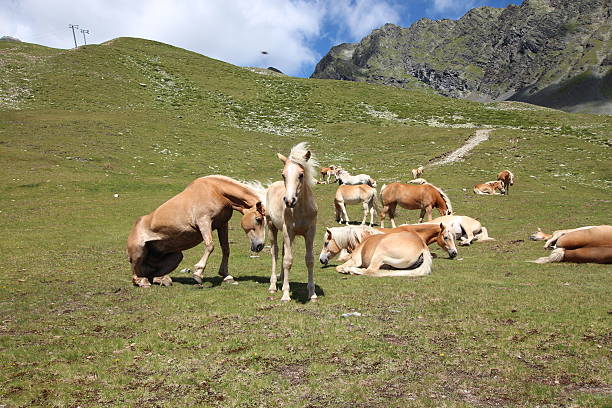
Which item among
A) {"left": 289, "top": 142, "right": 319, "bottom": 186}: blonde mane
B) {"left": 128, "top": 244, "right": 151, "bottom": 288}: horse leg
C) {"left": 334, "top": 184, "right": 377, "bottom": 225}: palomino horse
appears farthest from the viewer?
{"left": 334, "top": 184, "right": 377, "bottom": 225}: palomino horse

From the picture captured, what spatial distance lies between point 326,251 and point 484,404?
10.3m

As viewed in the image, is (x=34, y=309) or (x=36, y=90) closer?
(x=34, y=309)

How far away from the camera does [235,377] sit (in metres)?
5.68

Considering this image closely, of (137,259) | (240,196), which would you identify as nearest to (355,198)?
(240,196)

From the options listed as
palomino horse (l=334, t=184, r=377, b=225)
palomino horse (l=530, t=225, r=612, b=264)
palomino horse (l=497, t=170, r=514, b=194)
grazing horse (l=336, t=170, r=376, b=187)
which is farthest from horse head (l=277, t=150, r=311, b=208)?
palomino horse (l=497, t=170, r=514, b=194)

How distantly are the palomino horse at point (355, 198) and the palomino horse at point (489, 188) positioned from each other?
32.1 feet

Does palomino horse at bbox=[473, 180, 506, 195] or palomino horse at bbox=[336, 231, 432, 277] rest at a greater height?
palomino horse at bbox=[473, 180, 506, 195]

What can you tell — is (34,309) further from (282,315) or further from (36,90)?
A: (36,90)

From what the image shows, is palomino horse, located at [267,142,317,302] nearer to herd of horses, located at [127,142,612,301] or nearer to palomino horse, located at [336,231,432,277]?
herd of horses, located at [127,142,612,301]

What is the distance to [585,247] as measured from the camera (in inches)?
543

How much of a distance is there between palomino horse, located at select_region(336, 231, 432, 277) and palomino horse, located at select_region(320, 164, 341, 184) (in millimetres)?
22526

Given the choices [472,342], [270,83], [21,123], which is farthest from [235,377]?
[270,83]

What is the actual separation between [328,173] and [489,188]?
1263 cm

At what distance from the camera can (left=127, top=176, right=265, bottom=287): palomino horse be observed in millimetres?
11102
